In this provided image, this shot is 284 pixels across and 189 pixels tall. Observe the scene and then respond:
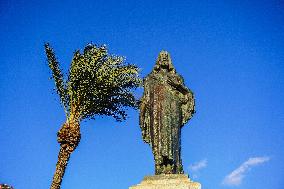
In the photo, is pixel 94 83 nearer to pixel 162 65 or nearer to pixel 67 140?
pixel 67 140

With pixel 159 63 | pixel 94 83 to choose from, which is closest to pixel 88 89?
pixel 94 83

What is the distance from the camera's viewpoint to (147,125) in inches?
337

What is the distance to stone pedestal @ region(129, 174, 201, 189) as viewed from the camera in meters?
7.03

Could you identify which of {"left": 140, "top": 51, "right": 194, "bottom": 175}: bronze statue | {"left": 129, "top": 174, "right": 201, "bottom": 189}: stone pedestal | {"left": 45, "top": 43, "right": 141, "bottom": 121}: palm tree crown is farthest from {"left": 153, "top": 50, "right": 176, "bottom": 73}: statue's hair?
{"left": 45, "top": 43, "right": 141, "bottom": 121}: palm tree crown

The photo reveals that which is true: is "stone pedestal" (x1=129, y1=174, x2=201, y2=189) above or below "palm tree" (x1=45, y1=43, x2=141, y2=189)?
below

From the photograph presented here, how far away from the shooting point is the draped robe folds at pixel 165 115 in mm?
7977

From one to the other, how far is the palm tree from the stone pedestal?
→ 9.46 meters

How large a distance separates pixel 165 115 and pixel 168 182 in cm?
149

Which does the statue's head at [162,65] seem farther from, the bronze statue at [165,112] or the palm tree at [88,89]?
the palm tree at [88,89]

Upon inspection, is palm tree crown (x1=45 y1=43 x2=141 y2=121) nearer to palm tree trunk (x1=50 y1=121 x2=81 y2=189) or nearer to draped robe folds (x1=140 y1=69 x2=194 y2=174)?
palm tree trunk (x1=50 y1=121 x2=81 y2=189)

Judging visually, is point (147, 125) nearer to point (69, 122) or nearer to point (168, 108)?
point (168, 108)

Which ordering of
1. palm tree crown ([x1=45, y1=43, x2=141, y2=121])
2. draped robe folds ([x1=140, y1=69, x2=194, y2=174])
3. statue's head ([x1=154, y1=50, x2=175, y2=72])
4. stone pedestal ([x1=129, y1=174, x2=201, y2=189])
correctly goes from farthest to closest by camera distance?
palm tree crown ([x1=45, y1=43, x2=141, y2=121]) → statue's head ([x1=154, y1=50, x2=175, y2=72]) → draped robe folds ([x1=140, y1=69, x2=194, y2=174]) → stone pedestal ([x1=129, y1=174, x2=201, y2=189])

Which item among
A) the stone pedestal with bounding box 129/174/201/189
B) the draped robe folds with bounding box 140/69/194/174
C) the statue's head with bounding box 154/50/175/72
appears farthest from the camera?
the statue's head with bounding box 154/50/175/72

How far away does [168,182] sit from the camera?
287 inches
